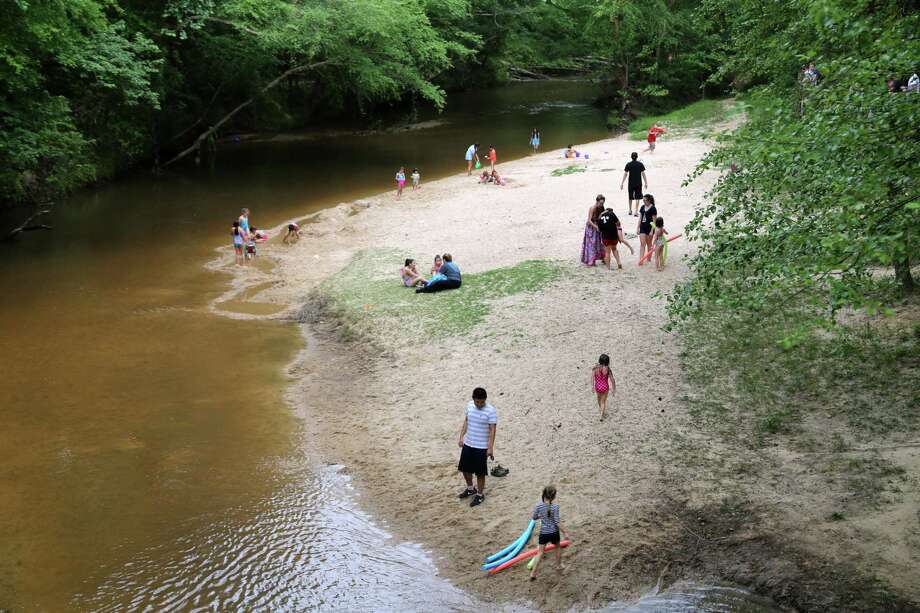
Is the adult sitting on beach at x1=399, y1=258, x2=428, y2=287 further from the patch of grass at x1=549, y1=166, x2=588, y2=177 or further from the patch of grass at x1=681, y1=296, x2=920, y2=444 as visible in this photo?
the patch of grass at x1=549, y1=166, x2=588, y2=177

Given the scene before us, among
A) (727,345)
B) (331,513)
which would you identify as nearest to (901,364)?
(727,345)

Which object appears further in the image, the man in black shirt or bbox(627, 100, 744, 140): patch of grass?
bbox(627, 100, 744, 140): patch of grass

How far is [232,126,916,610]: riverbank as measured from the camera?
8.79 m

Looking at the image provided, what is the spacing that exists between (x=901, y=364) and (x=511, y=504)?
6267 millimetres

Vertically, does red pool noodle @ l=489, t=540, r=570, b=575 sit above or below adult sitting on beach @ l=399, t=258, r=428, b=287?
below

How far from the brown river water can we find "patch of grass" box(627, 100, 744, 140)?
79.4 feet

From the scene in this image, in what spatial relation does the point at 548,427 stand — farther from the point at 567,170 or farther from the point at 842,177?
the point at 567,170

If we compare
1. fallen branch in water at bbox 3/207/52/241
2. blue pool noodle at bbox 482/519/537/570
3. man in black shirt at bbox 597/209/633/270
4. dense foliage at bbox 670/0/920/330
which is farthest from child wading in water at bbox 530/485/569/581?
fallen branch in water at bbox 3/207/52/241

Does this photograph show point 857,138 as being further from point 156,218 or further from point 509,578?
point 156,218

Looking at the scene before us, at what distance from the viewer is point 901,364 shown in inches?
467

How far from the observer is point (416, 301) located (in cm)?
1752

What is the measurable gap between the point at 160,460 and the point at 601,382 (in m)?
6.70

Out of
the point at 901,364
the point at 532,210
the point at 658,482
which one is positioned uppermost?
the point at 532,210

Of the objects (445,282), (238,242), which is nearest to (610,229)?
(445,282)
